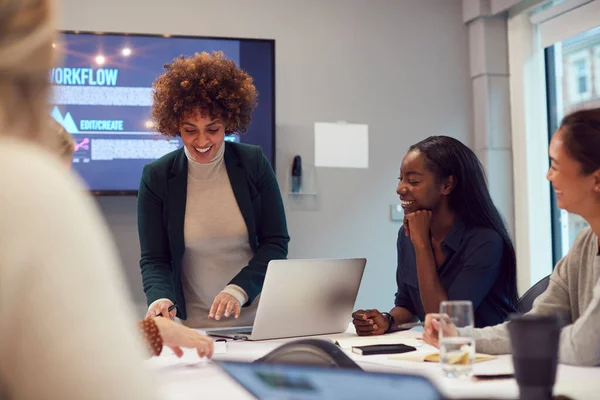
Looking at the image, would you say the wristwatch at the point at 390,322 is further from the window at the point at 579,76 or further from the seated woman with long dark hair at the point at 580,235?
the window at the point at 579,76

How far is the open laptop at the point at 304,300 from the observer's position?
2.03 m

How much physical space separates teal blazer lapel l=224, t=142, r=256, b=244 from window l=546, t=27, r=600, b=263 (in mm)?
2182

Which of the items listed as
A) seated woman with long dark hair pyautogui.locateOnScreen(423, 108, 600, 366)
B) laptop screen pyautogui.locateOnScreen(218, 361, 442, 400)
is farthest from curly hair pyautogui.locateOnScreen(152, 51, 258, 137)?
laptop screen pyautogui.locateOnScreen(218, 361, 442, 400)

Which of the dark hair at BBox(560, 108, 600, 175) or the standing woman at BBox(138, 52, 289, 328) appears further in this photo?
the standing woman at BBox(138, 52, 289, 328)

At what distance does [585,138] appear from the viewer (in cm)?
182

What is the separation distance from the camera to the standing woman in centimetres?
254

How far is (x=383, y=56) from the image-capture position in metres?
4.37

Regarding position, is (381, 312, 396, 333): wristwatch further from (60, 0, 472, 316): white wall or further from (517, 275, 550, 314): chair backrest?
(60, 0, 472, 316): white wall

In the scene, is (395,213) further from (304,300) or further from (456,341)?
(456,341)

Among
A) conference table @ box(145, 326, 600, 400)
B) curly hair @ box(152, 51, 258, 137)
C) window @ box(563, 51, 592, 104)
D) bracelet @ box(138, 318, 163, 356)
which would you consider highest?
window @ box(563, 51, 592, 104)

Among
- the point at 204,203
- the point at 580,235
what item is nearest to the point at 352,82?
the point at 204,203

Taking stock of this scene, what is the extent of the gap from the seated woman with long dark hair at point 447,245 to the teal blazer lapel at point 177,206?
69 centimetres

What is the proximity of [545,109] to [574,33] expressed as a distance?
0.53m

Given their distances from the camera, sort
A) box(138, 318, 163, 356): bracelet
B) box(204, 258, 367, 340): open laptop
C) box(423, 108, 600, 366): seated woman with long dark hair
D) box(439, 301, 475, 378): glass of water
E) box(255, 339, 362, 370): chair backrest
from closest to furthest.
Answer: box(255, 339, 362, 370): chair backrest < box(439, 301, 475, 378): glass of water < box(138, 318, 163, 356): bracelet < box(423, 108, 600, 366): seated woman with long dark hair < box(204, 258, 367, 340): open laptop
